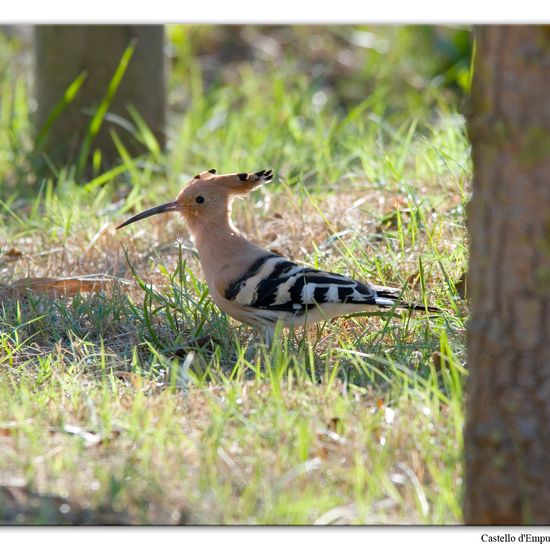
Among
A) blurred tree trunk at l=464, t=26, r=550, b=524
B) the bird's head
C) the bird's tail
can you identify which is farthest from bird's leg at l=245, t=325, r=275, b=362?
blurred tree trunk at l=464, t=26, r=550, b=524

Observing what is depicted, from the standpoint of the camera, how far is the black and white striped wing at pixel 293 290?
3305 millimetres

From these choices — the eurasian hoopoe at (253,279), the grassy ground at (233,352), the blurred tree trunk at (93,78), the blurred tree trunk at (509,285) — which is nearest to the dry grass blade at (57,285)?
the grassy ground at (233,352)

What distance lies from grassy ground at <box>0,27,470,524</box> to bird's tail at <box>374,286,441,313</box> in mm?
36

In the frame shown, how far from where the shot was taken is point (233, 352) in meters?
3.34

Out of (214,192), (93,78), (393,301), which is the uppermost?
(93,78)

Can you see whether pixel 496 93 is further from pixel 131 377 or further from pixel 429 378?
pixel 131 377

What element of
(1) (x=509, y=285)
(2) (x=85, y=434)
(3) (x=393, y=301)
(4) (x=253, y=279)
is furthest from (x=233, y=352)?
(1) (x=509, y=285)

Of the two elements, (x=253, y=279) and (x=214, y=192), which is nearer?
(x=253, y=279)

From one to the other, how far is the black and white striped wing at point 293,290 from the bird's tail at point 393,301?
4 cm

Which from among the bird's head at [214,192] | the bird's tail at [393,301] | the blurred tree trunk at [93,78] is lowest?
the bird's tail at [393,301]

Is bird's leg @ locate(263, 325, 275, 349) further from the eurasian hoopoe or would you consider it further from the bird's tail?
the bird's tail

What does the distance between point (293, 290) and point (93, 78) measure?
9.14 ft

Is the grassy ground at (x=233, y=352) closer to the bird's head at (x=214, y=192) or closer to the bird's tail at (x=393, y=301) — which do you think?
the bird's tail at (x=393, y=301)

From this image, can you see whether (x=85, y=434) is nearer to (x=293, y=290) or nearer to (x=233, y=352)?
(x=233, y=352)
